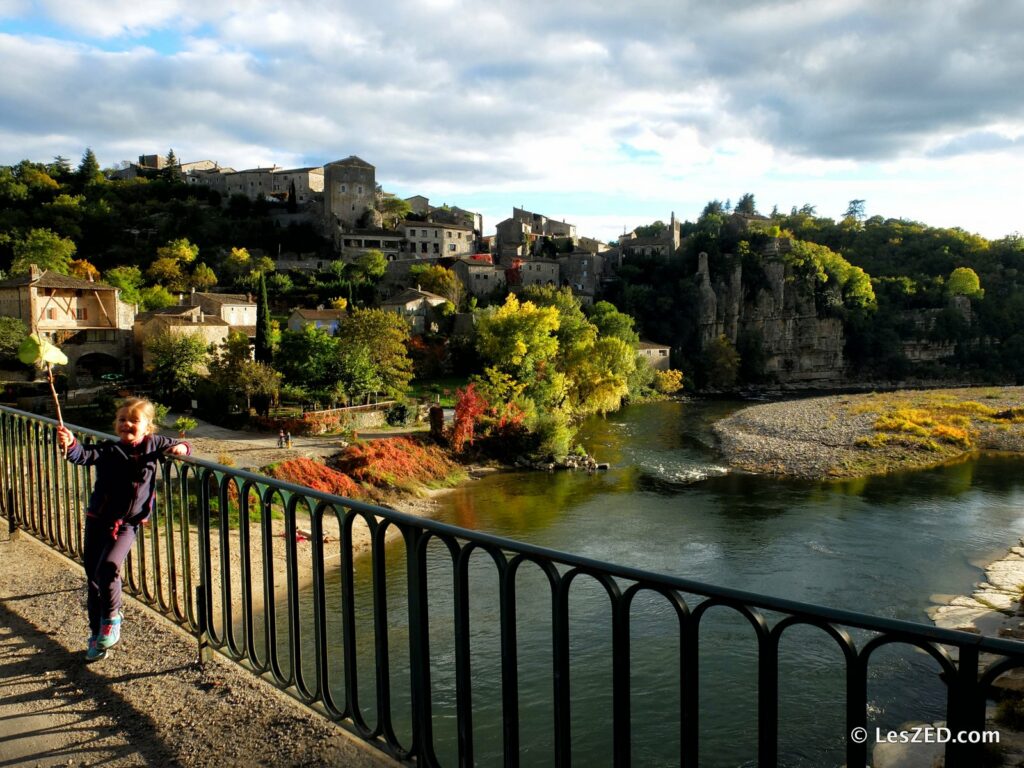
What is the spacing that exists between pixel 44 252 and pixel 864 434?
61.5m

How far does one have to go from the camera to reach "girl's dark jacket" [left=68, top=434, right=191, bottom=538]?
423 centimetres

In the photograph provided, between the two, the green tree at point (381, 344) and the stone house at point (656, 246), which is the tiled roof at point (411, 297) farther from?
the stone house at point (656, 246)

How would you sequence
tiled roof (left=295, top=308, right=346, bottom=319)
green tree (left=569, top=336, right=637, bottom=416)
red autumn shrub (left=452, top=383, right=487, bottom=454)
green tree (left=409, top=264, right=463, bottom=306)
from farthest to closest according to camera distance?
green tree (left=409, top=264, right=463, bottom=306), tiled roof (left=295, top=308, right=346, bottom=319), green tree (left=569, top=336, right=637, bottom=416), red autumn shrub (left=452, top=383, right=487, bottom=454)

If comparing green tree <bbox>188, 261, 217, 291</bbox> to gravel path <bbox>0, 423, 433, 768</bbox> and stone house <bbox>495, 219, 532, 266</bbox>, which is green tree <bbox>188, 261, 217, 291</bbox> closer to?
stone house <bbox>495, 219, 532, 266</bbox>

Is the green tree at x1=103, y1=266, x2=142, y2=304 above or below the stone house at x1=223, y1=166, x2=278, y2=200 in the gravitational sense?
below

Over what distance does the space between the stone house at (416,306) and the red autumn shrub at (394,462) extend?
24899mm

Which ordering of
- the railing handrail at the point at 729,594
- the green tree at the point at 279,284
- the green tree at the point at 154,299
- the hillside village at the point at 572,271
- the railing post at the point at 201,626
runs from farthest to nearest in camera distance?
1. the hillside village at the point at 572,271
2. the green tree at the point at 279,284
3. the green tree at the point at 154,299
4. the railing post at the point at 201,626
5. the railing handrail at the point at 729,594

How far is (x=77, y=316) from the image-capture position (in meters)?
37.7

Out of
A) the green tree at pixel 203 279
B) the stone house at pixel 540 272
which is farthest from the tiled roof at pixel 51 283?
the stone house at pixel 540 272

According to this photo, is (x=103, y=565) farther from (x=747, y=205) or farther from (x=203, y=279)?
(x=747, y=205)

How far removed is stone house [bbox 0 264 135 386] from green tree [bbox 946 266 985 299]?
81.3m

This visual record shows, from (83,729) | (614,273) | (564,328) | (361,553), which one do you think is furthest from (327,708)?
(614,273)

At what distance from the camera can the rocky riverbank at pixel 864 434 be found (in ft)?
96.9

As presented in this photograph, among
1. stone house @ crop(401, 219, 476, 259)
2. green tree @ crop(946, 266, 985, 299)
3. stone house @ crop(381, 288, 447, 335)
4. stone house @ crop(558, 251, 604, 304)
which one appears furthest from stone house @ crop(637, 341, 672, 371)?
green tree @ crop(946, 266, 985, 299)
